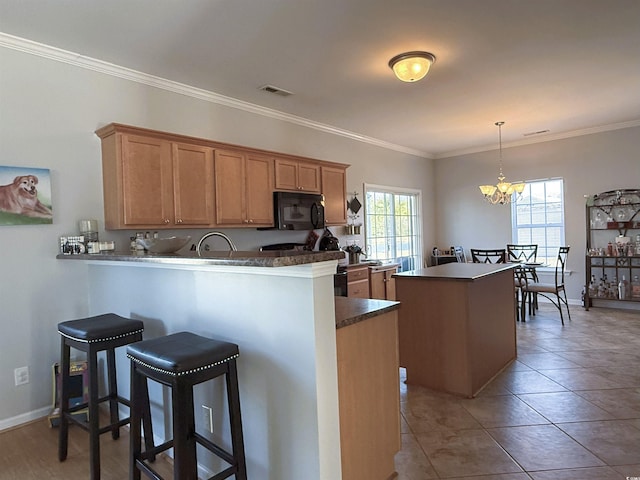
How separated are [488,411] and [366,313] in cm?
158

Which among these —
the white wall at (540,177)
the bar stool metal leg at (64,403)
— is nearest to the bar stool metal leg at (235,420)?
the bar stool metal leg at (64,403)

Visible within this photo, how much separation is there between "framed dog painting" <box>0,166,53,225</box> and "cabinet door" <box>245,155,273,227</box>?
1.65m

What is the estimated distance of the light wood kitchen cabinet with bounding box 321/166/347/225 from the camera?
16.1 ft

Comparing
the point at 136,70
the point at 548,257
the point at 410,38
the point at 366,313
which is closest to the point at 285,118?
the point at 136,70

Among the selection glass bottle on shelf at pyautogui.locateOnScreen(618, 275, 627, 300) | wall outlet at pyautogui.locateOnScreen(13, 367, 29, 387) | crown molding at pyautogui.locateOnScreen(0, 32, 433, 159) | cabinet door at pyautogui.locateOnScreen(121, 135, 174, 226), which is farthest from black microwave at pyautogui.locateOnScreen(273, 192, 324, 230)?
glass bottle on shelf at pyautogui.locateOnScreen(618, 275, 627, 300)

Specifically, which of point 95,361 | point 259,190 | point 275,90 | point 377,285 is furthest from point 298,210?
→ point 95,361

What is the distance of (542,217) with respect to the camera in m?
6.60

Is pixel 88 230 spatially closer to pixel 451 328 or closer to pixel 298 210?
pixel 298 210

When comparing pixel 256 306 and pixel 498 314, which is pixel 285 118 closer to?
pixel 498 314

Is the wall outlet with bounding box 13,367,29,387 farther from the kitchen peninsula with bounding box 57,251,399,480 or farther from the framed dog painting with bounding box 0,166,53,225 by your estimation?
the kitchen peninsula with bounding box 57,251,399,480

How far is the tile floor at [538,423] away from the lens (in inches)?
82.7

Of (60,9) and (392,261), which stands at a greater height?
(60,9)

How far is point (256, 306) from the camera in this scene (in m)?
1.72

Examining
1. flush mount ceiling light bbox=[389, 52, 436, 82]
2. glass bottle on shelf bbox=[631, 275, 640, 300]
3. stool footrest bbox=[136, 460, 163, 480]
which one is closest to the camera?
stool footrest bbox=[136, 460, 163, 480]
